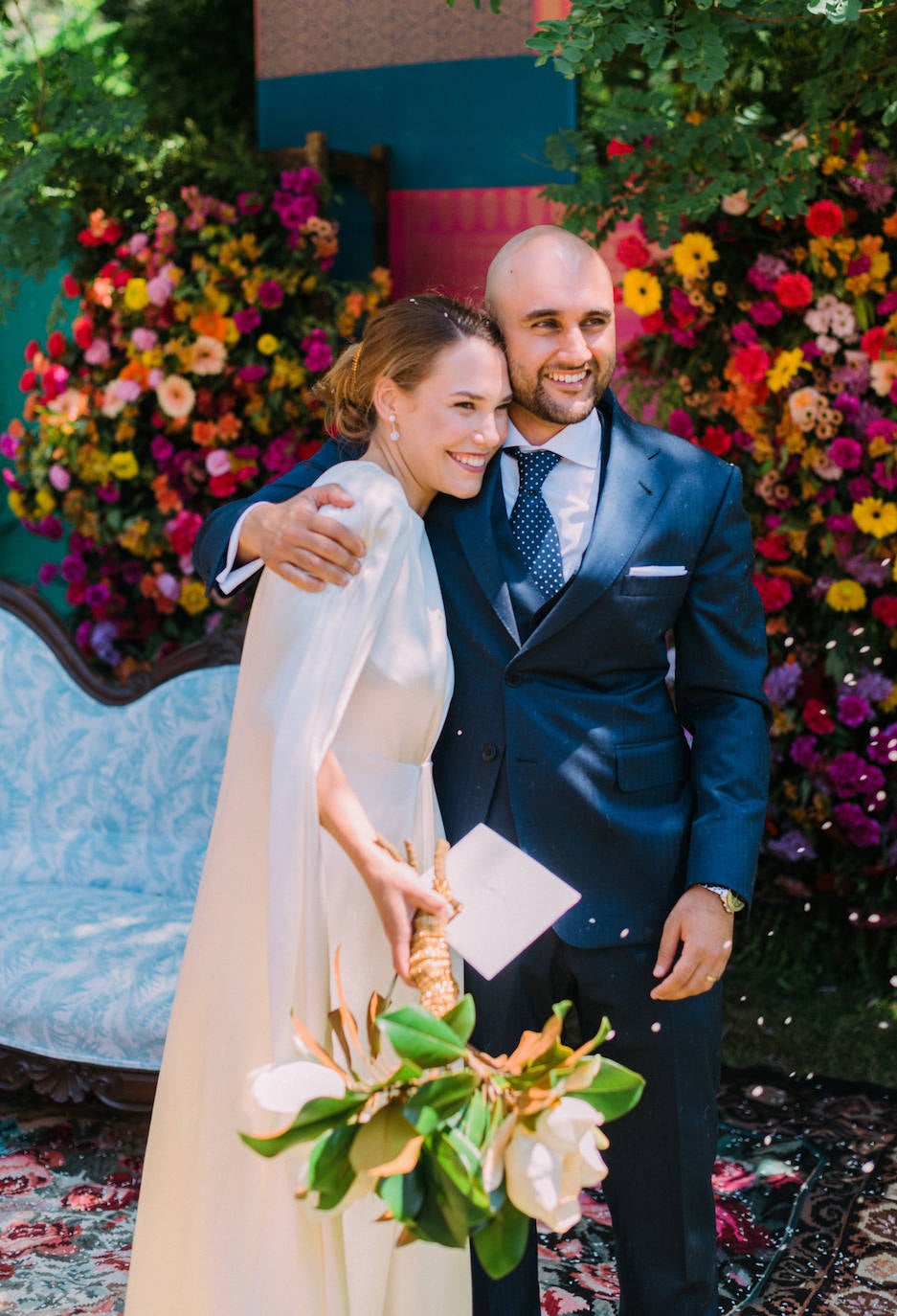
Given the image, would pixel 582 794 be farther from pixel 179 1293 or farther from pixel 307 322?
pixel 307 322

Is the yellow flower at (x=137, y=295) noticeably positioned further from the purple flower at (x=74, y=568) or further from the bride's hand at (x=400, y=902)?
the bride's hand at (x=400, y=902)

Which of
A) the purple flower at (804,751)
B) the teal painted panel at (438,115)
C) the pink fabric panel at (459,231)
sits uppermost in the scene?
the teal painted panel at (438,115)

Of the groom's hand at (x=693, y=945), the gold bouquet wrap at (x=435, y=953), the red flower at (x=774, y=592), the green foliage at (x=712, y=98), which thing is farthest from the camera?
the red flower at (x=774, y=592)

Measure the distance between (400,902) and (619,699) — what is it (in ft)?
1.78

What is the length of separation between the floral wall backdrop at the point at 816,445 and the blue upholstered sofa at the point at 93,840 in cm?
157

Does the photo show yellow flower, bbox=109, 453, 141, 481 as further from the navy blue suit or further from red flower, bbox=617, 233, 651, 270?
the navy blue suit

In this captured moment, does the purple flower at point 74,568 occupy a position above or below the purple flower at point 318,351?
below

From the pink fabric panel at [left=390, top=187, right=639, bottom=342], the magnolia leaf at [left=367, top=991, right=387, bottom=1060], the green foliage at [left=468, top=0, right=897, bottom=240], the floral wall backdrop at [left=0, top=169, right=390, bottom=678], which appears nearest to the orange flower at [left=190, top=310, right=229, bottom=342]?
the floral wall backdrop at [left=0, top=169, right=390, bottom=678]

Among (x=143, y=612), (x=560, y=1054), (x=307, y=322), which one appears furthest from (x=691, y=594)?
(x=143, y=612)

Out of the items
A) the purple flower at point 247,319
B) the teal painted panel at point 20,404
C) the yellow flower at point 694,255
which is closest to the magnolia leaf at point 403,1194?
the yellow flower at point 694,255

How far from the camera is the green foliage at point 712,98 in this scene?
246 cm

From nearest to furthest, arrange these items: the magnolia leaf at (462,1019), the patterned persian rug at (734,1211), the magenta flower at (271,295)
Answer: the magnolia leaf at (462,1019) → the patterned persian rug at (734,1211) → the magenta flower at (271,295)

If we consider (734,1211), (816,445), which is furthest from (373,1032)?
(816,445)

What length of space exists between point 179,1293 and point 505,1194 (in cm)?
93
